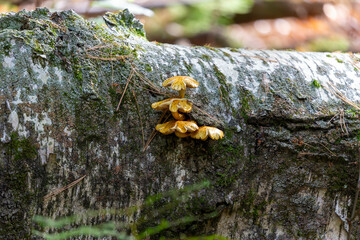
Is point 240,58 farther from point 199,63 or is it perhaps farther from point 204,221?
point 204,221

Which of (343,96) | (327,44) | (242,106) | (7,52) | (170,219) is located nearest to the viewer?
(7,52)

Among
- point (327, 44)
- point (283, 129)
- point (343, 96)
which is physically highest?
point (327, 44)

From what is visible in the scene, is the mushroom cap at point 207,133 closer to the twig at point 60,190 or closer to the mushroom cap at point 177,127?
the mushroom cap at point 177,127

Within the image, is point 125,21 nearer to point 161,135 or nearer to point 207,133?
point 161,135

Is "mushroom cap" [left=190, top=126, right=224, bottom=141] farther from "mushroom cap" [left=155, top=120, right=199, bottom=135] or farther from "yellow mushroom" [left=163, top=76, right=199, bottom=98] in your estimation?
"yellow mushroom" [left=163, top=76, right=199, bottom=98]

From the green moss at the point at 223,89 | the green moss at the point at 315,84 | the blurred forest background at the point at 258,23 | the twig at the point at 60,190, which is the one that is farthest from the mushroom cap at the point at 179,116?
the blurred forest background at the point at 258,23

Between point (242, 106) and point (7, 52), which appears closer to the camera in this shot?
point (7, 52)

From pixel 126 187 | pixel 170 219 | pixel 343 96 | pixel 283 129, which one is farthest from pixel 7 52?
pixel 343 96
